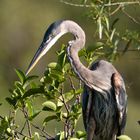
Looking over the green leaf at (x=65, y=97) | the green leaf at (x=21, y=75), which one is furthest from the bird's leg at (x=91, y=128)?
the green leaf at (x=21, y=75)

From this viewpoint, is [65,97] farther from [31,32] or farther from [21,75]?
[31,32]

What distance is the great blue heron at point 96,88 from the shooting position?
382cm

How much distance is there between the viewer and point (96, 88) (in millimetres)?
3938

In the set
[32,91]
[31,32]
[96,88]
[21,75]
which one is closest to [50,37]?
[96,88]

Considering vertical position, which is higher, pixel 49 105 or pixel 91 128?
pixel 49 105

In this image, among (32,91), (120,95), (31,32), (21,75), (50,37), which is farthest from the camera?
(31,32)

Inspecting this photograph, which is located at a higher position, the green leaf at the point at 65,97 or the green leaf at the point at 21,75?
the green leaf at the point at 21,75

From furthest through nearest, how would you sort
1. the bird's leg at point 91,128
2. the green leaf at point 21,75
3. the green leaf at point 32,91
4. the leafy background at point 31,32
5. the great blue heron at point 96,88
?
1. the leafy background at point 31,32
2. the bird's leg at point 91,128
3. the great blue heron at point 96,88
4. the green leaf at point 21,75
5. the green leaf at point 32,91

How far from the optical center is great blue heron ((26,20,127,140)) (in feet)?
12.5

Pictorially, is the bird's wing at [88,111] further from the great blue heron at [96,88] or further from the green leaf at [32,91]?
the green leaf at [32,91]

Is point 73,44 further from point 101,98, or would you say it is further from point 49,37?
point 101,98

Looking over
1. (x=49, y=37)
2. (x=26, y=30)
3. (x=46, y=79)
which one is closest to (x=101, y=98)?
(x=49, y=37)

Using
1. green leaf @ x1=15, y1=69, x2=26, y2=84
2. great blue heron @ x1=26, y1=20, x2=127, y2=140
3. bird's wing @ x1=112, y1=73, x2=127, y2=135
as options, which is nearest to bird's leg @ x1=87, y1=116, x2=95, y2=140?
great blue heron @ x1=26, y1=20, x2=127, y2=140

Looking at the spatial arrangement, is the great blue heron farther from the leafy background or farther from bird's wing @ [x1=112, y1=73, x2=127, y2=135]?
the leafy background
